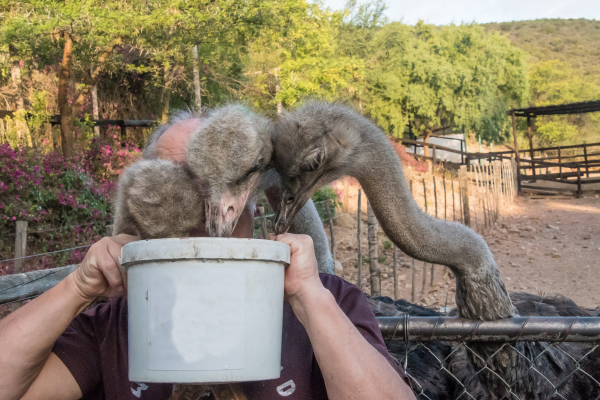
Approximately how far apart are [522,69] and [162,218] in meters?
26.8

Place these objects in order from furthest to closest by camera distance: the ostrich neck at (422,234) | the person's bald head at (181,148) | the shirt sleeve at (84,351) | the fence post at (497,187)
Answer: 1. the fence post at (497,187)
2. the ostrich neck at (422,234)
3. the person's bald head at (181,148)
4. the shirt sleeve at (84,351)

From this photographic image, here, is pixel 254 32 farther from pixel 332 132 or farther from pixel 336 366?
pixel 336 366

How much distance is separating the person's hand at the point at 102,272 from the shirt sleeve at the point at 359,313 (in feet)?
1.97

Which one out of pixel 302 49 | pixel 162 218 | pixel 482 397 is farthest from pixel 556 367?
pixel 302 49

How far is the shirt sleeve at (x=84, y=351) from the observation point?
1492 mm

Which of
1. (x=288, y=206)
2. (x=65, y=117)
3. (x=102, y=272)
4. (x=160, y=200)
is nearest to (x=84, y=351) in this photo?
(x=102, y=272)

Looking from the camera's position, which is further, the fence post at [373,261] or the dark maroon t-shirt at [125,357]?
the fence post at [373,261]

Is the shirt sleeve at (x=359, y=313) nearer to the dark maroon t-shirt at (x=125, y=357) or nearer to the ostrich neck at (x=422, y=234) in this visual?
the dark maroon t-shirt at (x=125, y=357)

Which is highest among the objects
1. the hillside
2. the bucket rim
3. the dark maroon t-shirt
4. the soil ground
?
the hillside

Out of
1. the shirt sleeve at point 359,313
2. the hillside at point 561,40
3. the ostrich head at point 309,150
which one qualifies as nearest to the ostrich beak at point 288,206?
the ostrich head at point 309,150

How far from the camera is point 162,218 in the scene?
1.39 meters

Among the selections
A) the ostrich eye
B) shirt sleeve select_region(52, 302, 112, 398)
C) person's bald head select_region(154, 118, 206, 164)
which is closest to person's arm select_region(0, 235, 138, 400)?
shirt sleeve select_region(52, 302, 112, 398)

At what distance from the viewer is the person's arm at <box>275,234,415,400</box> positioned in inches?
50.1

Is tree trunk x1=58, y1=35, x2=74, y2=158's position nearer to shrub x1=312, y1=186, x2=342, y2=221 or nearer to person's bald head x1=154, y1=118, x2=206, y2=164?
shrub x1=312, y1=186, x2=342, y2=221
